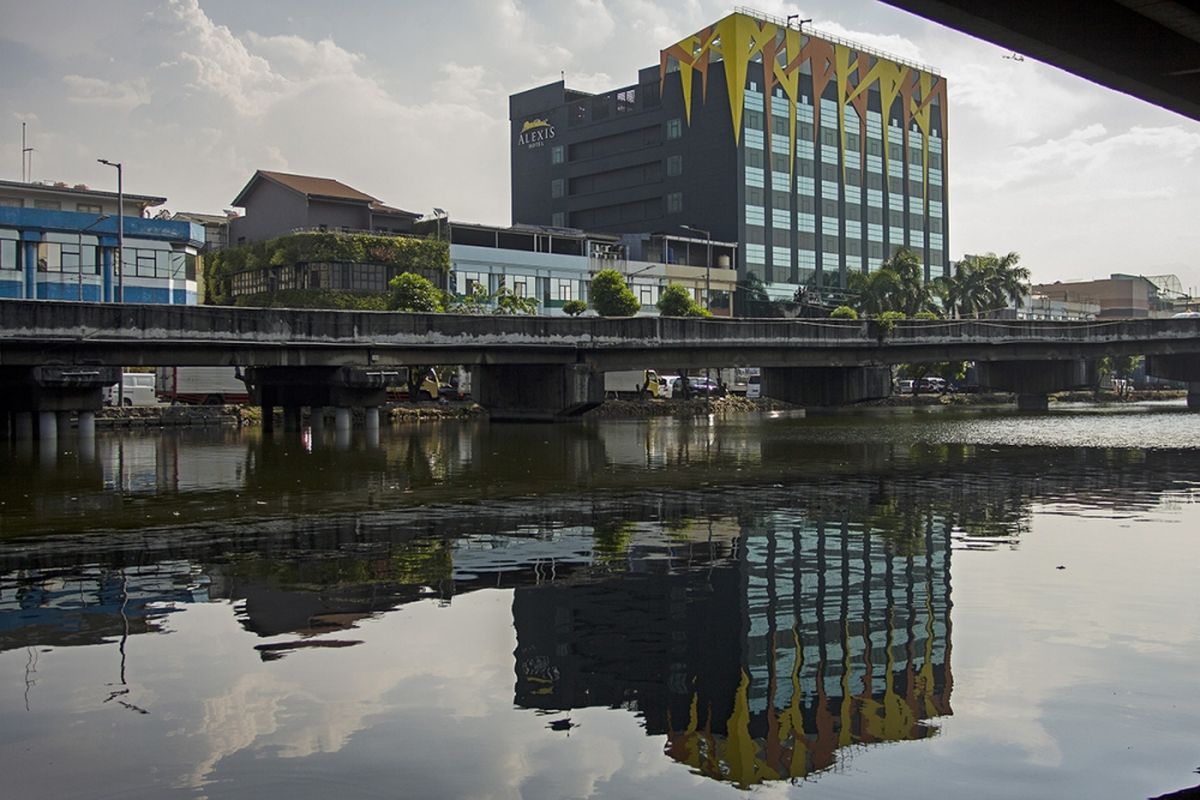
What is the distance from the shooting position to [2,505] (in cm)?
2572

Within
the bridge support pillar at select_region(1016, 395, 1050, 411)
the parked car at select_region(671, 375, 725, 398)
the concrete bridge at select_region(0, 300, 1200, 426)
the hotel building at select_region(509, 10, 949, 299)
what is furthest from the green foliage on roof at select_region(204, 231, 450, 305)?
the bridge support pillar at select_region(1016, 395, 1050, 411)

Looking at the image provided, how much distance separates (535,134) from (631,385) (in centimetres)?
6227

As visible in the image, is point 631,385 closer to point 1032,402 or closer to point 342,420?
point 1032,402

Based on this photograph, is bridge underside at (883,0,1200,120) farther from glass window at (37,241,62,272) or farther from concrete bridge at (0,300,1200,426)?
glass window at (37,241,62,272)

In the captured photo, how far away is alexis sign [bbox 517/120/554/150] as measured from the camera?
148m

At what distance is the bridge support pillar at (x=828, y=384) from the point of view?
69.3m

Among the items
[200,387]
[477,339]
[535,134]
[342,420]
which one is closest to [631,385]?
[200,387]

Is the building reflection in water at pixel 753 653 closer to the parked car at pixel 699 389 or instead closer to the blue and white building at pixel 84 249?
the blue and white building at pixel 84 249

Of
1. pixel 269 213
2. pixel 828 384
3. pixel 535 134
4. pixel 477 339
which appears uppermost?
Result: pixel 535 134

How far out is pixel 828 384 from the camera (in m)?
71.4

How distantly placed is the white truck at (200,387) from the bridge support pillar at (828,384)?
118 feet

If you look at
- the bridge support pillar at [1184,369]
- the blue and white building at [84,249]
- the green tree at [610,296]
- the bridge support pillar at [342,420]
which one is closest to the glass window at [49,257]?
the blue and white building at [84,249]

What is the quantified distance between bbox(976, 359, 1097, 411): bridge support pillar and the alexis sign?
73822 millimetres

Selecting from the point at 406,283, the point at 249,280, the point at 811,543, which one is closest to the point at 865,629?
the point at 811,543
